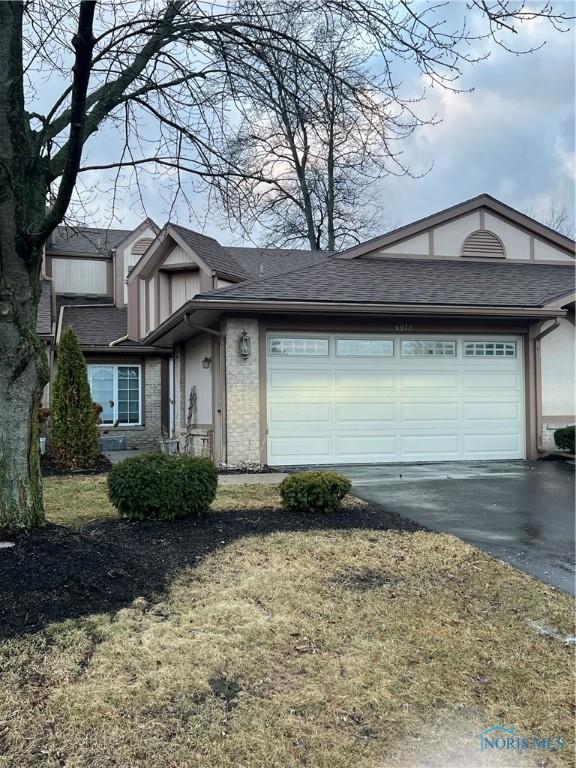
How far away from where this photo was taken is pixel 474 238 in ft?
46.5

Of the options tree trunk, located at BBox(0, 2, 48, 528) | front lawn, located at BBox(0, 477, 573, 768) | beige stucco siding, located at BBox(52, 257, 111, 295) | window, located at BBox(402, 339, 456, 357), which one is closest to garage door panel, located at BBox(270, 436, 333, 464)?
window, located at BBox(402, 339, 456, 357)

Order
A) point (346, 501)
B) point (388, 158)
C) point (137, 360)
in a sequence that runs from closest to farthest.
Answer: point (388, 158)
point (346, 501)
point (137, 360)

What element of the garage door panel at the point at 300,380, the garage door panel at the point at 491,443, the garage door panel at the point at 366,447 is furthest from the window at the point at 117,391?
the garage door panel at the point at 491,443

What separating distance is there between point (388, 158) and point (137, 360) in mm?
12503

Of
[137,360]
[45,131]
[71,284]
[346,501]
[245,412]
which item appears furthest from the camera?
[71,284]

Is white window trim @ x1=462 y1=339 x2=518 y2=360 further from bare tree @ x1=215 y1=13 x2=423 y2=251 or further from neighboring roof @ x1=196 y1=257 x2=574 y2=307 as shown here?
bare tree @ x1=215 y1=13 x2=423 y2=251

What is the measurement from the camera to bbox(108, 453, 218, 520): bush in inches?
243

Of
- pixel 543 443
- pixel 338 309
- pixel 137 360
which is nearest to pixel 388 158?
pixel 338 309

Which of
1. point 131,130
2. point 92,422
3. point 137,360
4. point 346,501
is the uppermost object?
point 131,130

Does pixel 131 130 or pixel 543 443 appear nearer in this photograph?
pixel 131 130

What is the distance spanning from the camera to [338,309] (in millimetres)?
11047

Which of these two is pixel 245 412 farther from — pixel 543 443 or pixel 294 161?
pixel 543 443

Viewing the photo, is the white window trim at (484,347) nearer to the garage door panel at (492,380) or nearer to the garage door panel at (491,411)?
the garage door panel at (492,380)

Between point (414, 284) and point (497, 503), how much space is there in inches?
237
